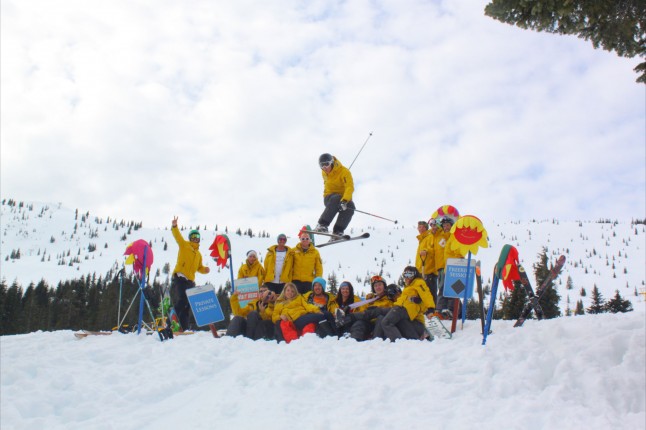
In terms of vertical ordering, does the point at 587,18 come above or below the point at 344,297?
above

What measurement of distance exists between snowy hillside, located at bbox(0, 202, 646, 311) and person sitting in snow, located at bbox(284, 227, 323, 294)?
246 feet

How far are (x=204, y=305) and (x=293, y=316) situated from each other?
194 cm

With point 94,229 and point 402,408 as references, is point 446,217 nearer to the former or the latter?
point 402,408

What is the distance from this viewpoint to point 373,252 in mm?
137000

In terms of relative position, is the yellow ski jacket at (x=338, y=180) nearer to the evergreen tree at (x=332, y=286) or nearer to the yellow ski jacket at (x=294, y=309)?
the yellow ski jacket at (x=294, y=309)

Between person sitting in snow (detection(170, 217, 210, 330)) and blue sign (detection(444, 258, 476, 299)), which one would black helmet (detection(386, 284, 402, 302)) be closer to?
blue sign (detection(444, 258, 476, 299))

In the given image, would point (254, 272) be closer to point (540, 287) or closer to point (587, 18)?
point (540, 287)

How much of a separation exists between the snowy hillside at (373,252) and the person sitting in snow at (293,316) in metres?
76.2

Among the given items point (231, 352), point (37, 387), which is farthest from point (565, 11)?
point (37, 387)

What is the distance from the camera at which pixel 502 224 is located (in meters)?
160

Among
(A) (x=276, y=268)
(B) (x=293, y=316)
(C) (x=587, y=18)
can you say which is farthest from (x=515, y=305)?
(C) (x=587, y=18)

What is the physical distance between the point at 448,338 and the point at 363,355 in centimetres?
164

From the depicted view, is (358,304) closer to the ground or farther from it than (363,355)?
farther from it

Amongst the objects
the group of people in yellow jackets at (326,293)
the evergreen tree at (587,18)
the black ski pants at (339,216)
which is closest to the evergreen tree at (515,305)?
the group of people in yellow jackets at (326,293)
